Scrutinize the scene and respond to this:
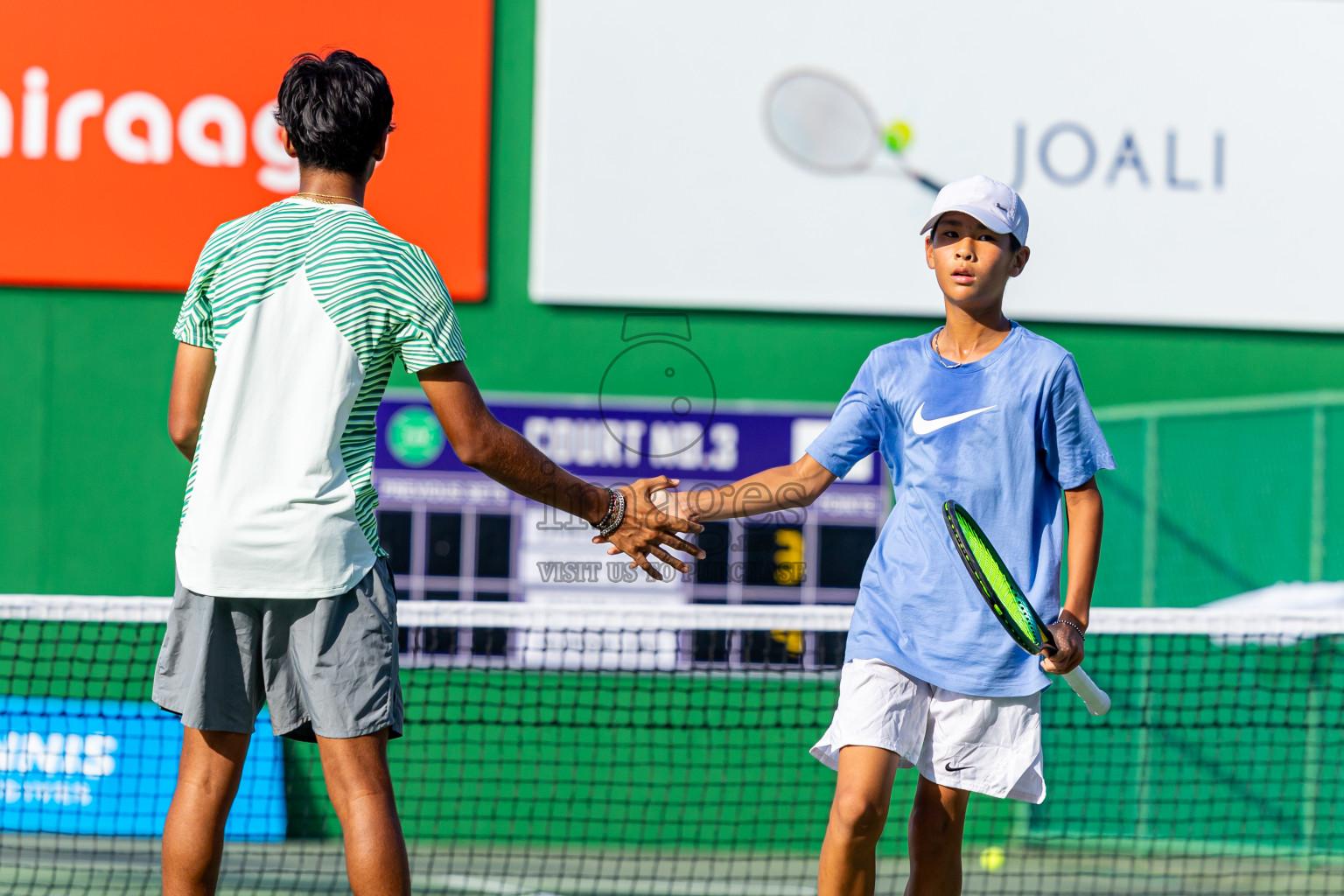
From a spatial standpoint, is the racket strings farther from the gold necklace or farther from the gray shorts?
the gold necklace

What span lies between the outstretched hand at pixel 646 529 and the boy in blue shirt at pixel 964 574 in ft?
1.51

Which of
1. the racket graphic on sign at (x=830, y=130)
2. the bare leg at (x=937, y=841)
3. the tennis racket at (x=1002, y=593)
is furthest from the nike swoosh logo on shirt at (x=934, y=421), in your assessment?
the racket graphic on sign at (x=830, y=130)

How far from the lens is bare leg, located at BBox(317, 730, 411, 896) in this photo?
234 cm

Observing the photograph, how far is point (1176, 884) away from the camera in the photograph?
5.59 m

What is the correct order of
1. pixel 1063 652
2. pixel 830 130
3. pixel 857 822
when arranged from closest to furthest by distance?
pixel 1063 652, pixel 857 822, pixel 830 130

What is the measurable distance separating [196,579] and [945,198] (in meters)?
1.70

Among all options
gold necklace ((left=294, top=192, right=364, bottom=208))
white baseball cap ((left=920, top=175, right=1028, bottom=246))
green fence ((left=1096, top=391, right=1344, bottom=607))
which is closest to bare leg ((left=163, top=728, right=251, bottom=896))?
gold necklace ((left=294, top=192, right=364, bottom=208))

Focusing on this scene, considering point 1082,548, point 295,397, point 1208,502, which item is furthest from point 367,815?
point 1208,502

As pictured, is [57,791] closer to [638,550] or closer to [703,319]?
[703,319]

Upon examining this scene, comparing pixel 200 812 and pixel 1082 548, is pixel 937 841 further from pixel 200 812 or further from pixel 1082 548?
pixel 200 812

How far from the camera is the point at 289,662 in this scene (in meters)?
2.45

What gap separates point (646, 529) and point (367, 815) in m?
0.87

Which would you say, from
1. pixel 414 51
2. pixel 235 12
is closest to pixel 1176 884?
pixel 414 51

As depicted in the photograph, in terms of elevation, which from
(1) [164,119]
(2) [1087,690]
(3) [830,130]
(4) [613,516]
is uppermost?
(3) [830,130]
